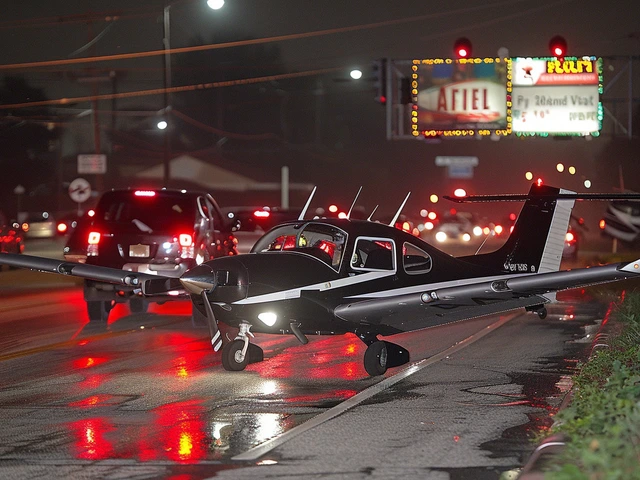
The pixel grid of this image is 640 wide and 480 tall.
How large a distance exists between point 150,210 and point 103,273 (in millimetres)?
3948

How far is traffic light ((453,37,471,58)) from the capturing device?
27.1m

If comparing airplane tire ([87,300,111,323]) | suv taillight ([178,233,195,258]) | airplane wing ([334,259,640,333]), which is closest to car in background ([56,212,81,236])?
airplane tire ([87,300,111,323])

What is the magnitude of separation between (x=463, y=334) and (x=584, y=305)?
5.89 metres

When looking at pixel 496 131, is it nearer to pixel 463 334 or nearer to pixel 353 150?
pixel 463 334

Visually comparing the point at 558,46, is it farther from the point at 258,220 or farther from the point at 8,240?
the point at 8,240

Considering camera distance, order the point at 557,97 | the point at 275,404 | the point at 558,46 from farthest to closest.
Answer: the point at 557,97 → the point at 558,46 → the point at 275,404

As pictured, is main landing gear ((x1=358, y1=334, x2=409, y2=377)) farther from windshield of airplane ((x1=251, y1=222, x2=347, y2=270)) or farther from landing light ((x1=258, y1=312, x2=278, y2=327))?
landing light ((x1=258, y1=312, x2=278, y2=327))

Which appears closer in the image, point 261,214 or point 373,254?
point 373,254

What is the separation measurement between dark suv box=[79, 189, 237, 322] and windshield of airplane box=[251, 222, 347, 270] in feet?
11.9

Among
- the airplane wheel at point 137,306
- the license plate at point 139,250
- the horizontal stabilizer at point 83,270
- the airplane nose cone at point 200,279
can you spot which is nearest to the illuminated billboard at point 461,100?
the airplane wheel at point 137,306

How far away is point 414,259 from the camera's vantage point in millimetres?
14016

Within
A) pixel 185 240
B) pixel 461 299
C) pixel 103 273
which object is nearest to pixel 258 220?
pixel 185 240

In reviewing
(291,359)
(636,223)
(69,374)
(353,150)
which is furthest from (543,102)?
(353,150)

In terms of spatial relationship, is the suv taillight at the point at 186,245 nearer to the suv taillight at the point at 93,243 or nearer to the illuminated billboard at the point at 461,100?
the suv taillight at the point at 93,243
